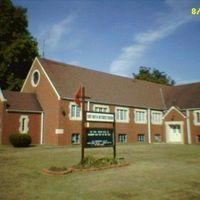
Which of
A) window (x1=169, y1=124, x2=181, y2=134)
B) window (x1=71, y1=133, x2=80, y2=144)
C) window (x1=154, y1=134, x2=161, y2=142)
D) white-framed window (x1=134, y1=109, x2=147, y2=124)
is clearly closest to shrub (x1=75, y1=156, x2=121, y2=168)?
window (x1=71, y1=133, x2=80, y2=144)

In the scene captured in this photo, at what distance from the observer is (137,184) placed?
9.38 meters

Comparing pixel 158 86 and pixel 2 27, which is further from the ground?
pixel 2 27

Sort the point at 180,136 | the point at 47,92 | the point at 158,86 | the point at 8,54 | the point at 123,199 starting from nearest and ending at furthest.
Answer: the point at 123,199 < the point at 47,92 < the point at 180,136 < the point at 8,54 < the point at 158,86

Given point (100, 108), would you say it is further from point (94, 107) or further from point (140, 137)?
point (140, 137)

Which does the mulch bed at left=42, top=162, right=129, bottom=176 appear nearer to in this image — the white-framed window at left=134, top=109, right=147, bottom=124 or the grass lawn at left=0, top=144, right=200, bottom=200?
the grass lawn at left=0, top=144, right=200, bottom=200

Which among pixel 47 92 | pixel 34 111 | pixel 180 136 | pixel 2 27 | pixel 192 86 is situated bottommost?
pixel 180 136

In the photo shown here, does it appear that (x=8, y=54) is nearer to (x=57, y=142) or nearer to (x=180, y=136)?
(x=57, y=142)

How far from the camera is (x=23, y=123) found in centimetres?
2952

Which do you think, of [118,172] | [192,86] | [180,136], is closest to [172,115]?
[180,136]

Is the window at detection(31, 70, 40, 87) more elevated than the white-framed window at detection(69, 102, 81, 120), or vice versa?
the window at detection(31, 70, 40, 87)

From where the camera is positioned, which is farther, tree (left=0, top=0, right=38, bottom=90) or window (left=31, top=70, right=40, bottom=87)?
tree (left=0, top=0, right=38, bottom=90)

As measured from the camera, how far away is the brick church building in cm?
2950

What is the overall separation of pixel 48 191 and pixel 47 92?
2326cm

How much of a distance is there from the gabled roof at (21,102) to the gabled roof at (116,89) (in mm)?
3518
